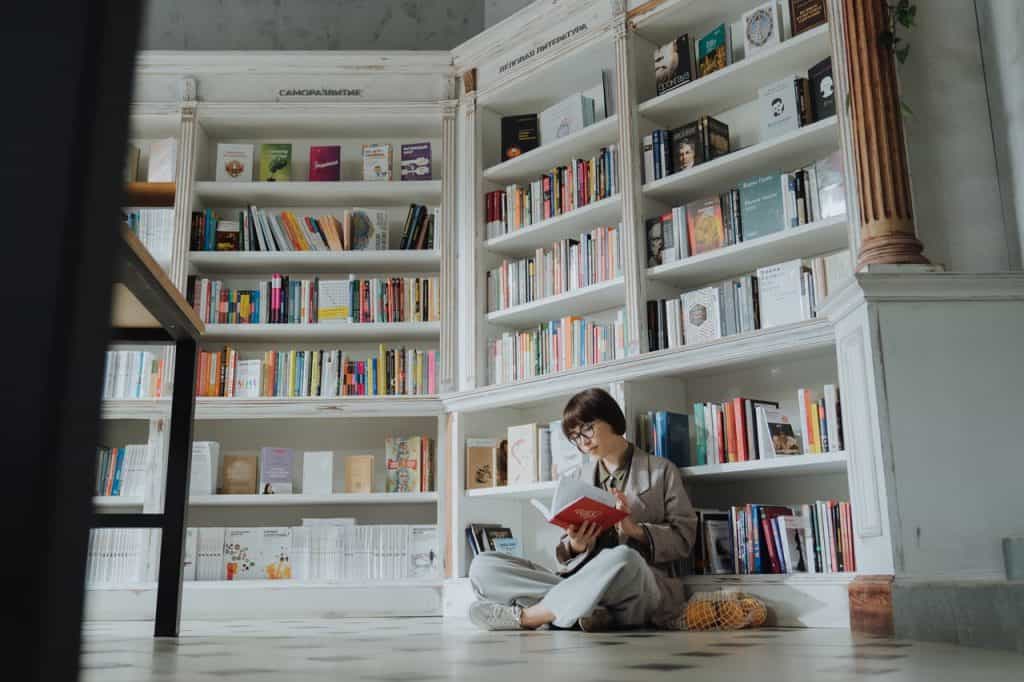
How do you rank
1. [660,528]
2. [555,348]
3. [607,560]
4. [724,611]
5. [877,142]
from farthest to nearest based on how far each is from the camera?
1. [555,348]
2. [660,528]
3. [724,611]
4. [877,142]
5. [607,560]

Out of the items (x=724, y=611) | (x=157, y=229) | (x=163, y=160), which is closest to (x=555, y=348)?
(x=724, y=611)

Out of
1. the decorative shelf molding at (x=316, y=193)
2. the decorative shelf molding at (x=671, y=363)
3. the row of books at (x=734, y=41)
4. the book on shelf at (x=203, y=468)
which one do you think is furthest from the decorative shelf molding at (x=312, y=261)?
the row of books at (x=734, y=41)

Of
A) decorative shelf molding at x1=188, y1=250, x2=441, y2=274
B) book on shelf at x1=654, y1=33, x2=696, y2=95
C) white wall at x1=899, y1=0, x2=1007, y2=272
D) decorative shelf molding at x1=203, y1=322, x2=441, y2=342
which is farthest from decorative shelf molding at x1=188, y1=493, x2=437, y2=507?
white wall at x1=899, y1=0, x2=1007, y2=272

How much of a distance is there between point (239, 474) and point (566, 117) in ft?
7.62

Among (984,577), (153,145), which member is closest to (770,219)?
(984,577)

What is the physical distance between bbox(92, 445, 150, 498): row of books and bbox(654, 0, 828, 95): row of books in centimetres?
289

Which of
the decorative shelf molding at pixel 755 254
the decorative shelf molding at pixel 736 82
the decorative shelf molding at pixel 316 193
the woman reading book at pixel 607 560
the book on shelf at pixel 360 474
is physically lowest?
the woman reading book at pixel 607 560

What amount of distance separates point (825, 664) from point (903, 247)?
61.7 inches

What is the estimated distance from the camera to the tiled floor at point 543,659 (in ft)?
4.25

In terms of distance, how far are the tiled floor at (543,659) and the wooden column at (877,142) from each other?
3.67 ft

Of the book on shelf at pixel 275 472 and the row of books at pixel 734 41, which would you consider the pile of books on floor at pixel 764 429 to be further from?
the book on shelf at pixel 275 472

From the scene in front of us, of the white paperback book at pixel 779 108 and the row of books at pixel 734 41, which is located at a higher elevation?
the row of books at pixel 734 41

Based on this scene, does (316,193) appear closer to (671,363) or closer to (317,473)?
(317,473)

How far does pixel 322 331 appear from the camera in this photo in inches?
180
